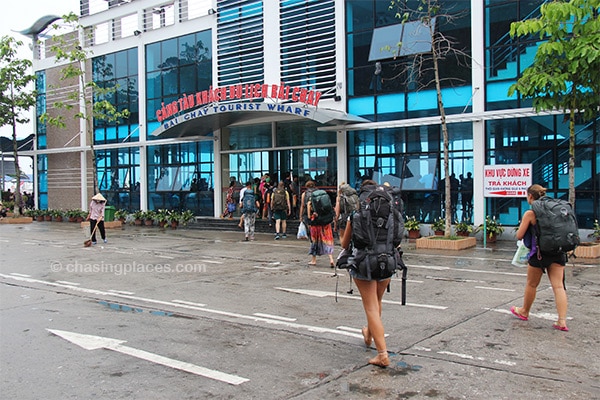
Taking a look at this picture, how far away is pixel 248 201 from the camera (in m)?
17.7

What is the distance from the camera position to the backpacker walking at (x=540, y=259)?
676 centimetres

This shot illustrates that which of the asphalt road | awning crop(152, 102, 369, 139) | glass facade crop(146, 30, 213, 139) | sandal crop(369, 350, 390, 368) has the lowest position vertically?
the asphalt road

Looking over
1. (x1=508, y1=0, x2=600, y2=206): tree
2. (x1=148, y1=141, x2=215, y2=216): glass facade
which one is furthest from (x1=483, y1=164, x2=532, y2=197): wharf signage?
(x1=148, y1=141, x2=215, y2=216): glass facade

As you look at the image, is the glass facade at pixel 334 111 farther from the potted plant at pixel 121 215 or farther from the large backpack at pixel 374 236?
the large backpack at pixel 374 236

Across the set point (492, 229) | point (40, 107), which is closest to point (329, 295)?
point (492, 229)

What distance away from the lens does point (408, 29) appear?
61.8 ft

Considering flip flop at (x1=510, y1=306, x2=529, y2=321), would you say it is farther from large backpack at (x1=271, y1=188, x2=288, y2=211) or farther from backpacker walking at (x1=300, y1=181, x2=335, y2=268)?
large backpack at (x1=271, y1=188, x2=288, y2=211)

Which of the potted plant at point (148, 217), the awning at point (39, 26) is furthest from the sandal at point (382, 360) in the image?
the awning at point (39, 26)

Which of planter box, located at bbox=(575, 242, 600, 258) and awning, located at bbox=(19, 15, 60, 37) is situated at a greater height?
awning, located at bbox=(19, 15, 60, 37)

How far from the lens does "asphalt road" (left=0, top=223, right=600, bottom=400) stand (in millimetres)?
4941

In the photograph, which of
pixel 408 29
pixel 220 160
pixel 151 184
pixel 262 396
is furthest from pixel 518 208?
pixel 151 184

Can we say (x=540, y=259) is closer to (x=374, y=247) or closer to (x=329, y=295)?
(x=374, y=247)

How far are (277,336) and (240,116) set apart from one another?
15718 millimetres

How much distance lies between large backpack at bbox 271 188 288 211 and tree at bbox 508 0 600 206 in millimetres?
7680
